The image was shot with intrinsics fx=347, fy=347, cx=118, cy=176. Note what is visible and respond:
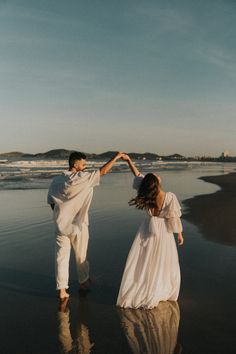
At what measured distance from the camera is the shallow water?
3572mm

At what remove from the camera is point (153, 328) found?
12.8 ft

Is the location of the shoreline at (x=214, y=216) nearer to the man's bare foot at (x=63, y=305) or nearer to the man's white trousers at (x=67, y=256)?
the man's white trousers at (x=67, y=256)

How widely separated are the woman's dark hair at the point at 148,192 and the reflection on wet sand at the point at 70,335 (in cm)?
153

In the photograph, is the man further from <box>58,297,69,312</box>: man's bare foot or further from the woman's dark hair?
the woman's dark hair

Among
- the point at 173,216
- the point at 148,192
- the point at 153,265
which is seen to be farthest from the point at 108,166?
the point at 153,265

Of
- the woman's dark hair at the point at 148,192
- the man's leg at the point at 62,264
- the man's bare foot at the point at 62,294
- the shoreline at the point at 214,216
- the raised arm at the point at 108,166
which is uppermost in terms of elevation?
the raised arm at the point at 108,166

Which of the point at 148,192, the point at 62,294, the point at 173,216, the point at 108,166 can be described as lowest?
the point at 62,294

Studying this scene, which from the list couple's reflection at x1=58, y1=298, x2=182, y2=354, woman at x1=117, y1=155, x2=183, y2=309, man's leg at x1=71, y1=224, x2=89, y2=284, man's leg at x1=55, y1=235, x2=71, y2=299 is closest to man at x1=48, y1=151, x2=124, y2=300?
man's leg at x1=55, y1=235, x2=71, y2=299

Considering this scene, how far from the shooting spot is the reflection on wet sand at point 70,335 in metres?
3.48

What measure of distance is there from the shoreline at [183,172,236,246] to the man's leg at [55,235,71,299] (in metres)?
4.10

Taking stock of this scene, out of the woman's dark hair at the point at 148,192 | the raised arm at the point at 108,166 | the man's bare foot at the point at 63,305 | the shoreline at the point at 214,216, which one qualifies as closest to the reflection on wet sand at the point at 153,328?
the man's bare foot at the point at 63,305

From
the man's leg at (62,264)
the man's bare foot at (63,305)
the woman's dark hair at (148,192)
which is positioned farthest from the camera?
the man's leg at (62,264)

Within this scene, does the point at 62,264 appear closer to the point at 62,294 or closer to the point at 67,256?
the point at 67,256

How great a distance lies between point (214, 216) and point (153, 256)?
695 centimetres
